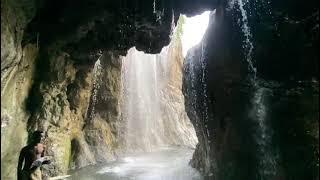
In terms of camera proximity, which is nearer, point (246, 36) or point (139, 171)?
point (246, 36)

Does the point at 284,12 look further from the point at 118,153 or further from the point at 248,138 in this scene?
the point at 118,153

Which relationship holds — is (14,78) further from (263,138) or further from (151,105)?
(151,105)

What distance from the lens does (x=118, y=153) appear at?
2178cm

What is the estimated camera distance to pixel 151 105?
1228 inches

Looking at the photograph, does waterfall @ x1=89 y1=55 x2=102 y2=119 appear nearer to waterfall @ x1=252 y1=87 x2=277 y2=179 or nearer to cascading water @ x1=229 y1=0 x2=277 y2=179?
cascading water @ x1=229 y1=0 x2=277 y2=179

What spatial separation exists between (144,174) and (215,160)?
338 cm

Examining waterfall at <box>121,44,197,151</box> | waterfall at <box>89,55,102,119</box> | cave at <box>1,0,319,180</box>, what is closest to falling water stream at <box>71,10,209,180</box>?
waterfall at <box>121,44,197,151</box>

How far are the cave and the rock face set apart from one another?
3cm

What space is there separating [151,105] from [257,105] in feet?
65.3

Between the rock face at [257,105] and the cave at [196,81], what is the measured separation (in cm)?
3

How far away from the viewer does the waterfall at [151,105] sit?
2848cm

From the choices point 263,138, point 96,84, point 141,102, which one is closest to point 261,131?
point 263,138

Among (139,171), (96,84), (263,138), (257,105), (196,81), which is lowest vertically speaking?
(139,171)

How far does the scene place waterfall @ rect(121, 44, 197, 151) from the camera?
28484mm
